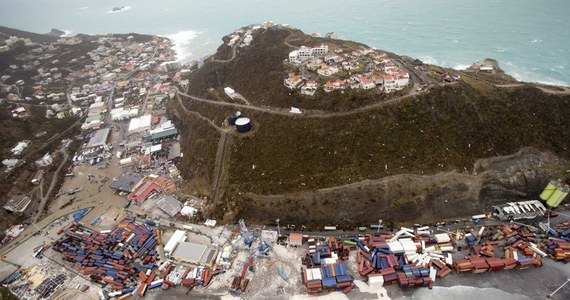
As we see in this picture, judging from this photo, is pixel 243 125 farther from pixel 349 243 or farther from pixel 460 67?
pixel 460 67

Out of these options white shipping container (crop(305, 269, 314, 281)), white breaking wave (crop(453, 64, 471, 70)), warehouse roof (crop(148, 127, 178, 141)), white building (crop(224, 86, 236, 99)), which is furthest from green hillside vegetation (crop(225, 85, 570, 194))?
white breaking wave (crop(453, 64, 471, 70))

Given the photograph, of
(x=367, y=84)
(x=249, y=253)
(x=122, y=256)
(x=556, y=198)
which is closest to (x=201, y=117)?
(x=122, y=256)

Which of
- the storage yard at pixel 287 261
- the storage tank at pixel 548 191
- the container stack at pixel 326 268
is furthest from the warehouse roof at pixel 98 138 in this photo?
the storage tank at pixel 548 191

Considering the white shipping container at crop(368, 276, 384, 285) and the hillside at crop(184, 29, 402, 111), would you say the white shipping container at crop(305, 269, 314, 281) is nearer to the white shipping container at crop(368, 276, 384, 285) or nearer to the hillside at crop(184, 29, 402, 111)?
the white shipping container at crop(368, 276, 384, 285)

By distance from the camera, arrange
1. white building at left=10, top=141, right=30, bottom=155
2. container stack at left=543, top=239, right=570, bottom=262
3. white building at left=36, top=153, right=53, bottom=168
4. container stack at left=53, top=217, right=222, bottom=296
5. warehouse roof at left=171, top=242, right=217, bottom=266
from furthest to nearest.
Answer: white building at left=10, top=141, right=30, bottom=155, white building at left=36, top=153, right=53, bottom=168, warehouse roof at left=171, top=242, right=217, bottom=266, container stack at left=53, top=217, right=222, bottom=296, container stack at left=543, top=239, right=570, bottom=262

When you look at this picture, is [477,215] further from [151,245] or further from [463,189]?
[151,245]
